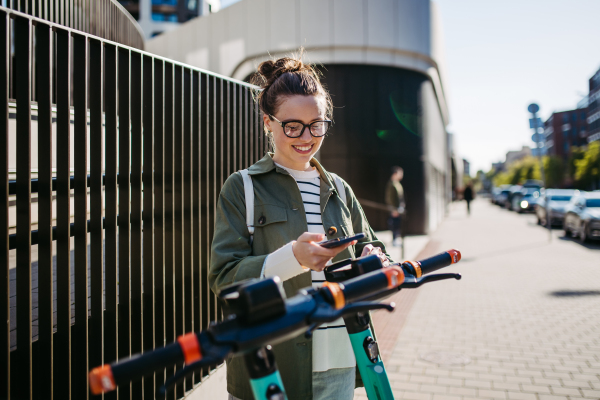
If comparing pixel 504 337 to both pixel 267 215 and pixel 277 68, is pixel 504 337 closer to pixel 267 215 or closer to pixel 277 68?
pixel 267 215

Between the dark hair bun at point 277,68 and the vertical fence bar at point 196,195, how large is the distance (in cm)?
129

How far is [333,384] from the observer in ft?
6.04

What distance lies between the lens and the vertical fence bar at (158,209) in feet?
9.12

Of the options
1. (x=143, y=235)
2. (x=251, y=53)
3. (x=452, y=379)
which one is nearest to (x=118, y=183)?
(x=143, y=235)

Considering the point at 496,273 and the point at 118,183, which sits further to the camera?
A: the point at 496,273

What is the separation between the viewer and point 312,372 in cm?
178

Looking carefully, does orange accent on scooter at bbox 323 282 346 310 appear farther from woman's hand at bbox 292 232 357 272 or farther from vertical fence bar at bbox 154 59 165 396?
vertical fence bar at bbox 154 59 165 396

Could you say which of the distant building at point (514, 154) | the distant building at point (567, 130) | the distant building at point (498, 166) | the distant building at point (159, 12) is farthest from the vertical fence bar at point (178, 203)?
the distant building at point (498, 166)

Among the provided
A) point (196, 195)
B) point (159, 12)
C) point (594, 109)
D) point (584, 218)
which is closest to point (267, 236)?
point (196, 195)

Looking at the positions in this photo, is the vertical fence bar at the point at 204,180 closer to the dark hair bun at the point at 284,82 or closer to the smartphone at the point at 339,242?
the dark hair bun at the point at 284,82
